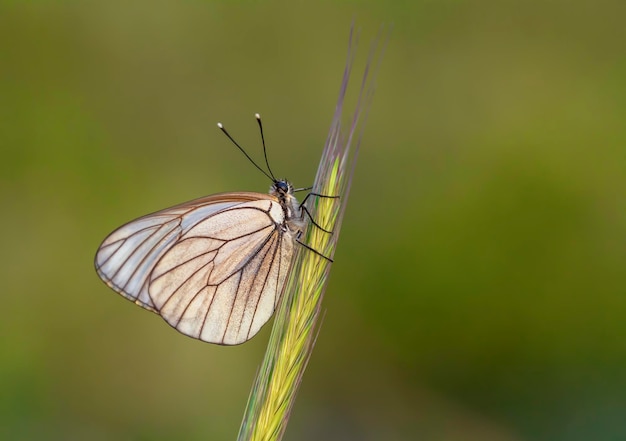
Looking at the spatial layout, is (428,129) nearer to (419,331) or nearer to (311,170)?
(311,170)

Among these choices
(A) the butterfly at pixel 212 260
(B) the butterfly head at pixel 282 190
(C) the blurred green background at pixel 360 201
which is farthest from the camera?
(C) the blurred green background at pixel 360 201

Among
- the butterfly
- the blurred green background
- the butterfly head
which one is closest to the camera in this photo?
the butterfly

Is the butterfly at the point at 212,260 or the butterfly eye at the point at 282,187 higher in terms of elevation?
the butterfly eye at the point at 282,187

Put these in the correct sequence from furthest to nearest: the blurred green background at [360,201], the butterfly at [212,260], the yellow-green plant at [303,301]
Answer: the blurred green background at [360,201] < the butterfly at [212,260] < the yellow-green plant at [303,301]

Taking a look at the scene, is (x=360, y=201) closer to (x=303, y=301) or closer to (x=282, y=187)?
(x=282, y=187)

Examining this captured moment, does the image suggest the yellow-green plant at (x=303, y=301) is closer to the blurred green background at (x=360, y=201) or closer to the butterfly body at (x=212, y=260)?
the butterfly body at (x=212, y=260)

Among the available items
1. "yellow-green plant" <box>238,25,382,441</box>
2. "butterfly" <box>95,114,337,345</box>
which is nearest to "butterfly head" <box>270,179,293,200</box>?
"butterfly" <box>95,114,337,345</box>

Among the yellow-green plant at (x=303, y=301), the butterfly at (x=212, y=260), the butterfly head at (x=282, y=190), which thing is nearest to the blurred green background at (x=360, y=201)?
the butterfly at (x=212, y=260)

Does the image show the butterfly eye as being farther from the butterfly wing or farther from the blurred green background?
the blurred green background
